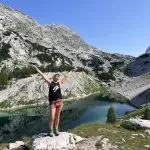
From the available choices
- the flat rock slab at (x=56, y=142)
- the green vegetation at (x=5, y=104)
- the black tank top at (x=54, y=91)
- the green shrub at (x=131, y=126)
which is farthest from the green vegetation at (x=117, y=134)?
the green vegetation at (x=5, y=104)

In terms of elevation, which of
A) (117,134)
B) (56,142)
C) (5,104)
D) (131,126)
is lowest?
(56,142)

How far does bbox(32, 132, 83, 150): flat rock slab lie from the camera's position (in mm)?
21547

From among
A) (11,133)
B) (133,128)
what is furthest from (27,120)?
(133,128)

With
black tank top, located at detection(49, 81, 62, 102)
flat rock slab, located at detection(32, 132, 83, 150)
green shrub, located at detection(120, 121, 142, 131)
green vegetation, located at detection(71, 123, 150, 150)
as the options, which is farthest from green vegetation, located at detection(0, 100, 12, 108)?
black tank top, located at detection(49, 81, 62, 102)

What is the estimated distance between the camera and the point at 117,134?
83.4ft

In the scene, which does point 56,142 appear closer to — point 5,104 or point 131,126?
point 131,126

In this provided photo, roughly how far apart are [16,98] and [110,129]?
555 ft

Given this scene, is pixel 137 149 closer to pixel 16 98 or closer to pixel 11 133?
pixel 11 133

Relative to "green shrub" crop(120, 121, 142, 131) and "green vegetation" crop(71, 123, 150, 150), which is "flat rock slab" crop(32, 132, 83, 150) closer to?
"green vegetation" crop(71, 123, 150, 150)

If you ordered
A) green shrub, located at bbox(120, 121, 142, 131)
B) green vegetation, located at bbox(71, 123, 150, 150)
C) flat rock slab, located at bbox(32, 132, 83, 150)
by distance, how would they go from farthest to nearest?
1. green shrub, located at bbox(120, 121, 142, 131)
2. green vegetation, located at bbox(71, 123, 150, 150)
3. flat rock slab, located at bbox(32, 132, 83, 150)

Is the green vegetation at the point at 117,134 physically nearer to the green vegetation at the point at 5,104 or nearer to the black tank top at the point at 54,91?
the black tank top at the point at 54,91

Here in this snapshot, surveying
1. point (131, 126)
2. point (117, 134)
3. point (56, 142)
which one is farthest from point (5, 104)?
point (56, 142)

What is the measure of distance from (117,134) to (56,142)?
18.4 ft

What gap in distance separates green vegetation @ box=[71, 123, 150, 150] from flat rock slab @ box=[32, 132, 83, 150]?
237 cm
